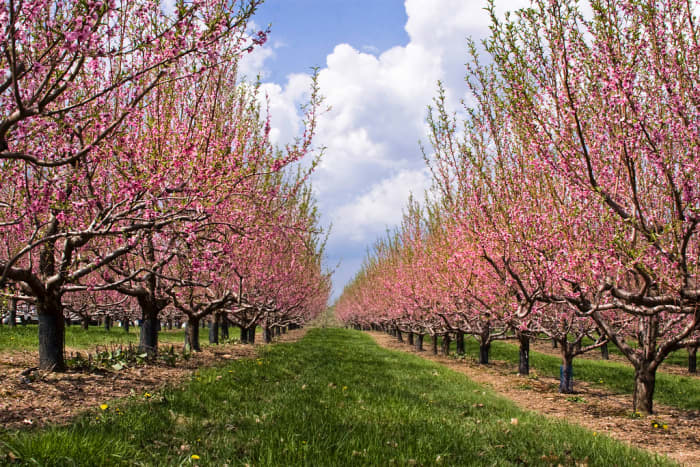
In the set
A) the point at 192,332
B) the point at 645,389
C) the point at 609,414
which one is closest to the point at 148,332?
the point at 192,332

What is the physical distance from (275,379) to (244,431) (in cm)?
461

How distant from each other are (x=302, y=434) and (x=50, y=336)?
19.9 feet

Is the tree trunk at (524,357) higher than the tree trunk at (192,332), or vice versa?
the tree trunk at (192,332)

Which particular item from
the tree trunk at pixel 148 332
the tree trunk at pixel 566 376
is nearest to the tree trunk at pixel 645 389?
the tree trunk at pixel 566 376

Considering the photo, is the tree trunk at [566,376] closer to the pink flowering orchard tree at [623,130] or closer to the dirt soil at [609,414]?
the dirt soil at [609,414]

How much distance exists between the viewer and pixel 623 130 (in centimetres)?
580

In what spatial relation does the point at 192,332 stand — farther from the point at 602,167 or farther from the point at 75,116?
the point at 602,167

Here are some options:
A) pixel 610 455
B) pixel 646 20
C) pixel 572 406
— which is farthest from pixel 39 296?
pixel 572 406

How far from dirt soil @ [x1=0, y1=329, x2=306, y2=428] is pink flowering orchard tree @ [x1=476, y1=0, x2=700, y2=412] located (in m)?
7.14

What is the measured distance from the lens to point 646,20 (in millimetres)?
5508

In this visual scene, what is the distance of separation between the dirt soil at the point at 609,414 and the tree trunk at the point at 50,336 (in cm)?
928

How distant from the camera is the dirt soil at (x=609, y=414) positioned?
6.63 meters

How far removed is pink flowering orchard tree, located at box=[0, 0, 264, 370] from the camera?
12.8ft

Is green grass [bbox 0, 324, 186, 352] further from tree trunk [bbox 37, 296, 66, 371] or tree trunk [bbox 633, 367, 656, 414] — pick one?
tree trunk [bbox 633, 367, 656, 414]
